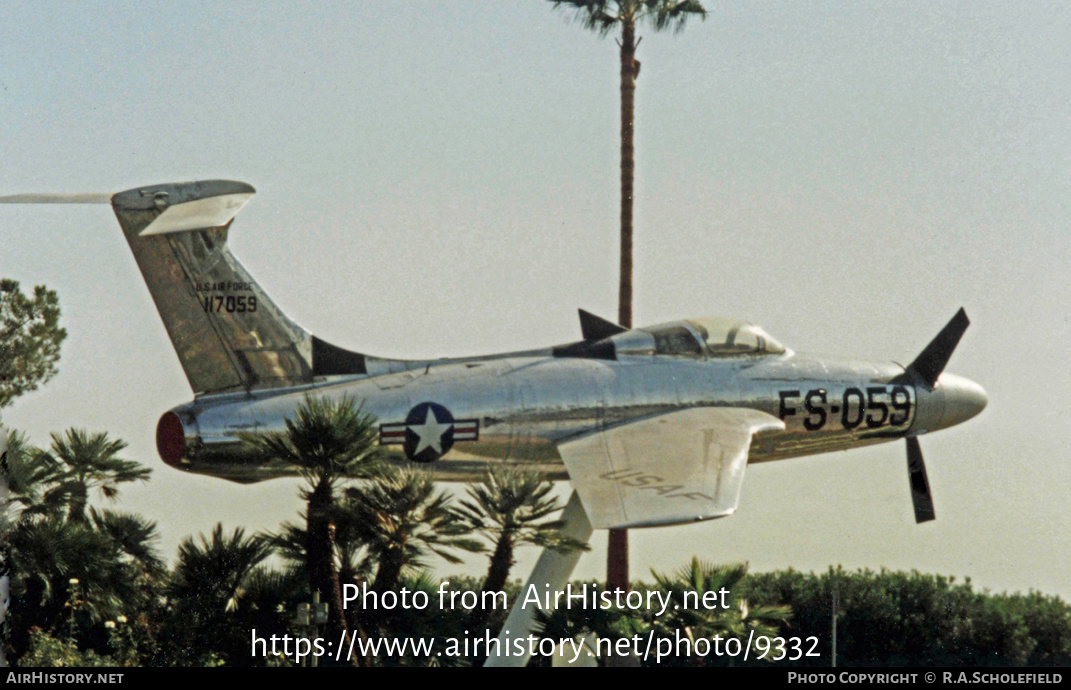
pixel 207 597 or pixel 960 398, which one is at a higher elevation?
pixel 960 398

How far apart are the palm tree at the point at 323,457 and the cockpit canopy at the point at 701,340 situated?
508cm

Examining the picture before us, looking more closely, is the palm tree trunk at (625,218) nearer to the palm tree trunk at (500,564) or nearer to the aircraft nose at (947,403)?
the aircraft nose at (947,403)

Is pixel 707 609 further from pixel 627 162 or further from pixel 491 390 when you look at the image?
pixel 627 162

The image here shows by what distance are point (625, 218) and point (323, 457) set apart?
1614cm

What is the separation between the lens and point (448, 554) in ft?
66.0

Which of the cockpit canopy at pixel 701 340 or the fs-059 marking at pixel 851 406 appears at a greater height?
the cockpit canopy at pixel 701 340

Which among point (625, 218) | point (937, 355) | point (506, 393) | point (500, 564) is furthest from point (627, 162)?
point (500, 564)

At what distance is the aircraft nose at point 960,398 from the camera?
25094 mm

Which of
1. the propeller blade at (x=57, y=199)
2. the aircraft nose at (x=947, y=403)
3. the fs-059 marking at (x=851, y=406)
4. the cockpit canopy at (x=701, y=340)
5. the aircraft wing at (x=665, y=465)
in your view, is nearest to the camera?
the aircraft wing at (x=665, y=465)

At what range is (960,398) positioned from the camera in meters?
25.2

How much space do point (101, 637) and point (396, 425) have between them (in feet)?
34.8

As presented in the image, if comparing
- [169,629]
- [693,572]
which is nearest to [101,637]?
[169,629]

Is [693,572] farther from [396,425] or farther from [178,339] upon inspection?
[178,339]

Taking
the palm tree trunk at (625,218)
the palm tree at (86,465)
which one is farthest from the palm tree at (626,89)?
the palm tree at (86,465)
